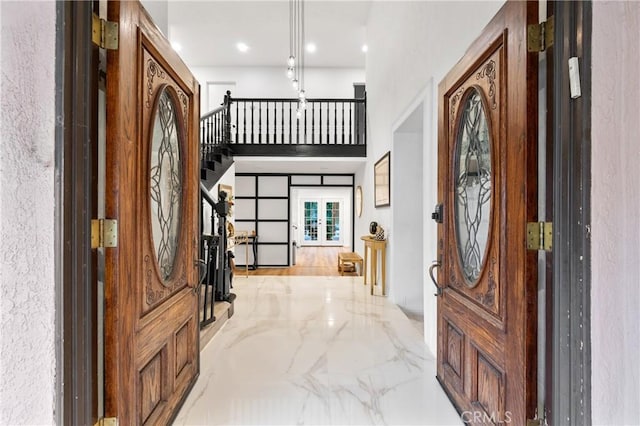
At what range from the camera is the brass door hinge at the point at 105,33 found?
1.18 m

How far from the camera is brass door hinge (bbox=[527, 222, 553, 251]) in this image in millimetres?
1151

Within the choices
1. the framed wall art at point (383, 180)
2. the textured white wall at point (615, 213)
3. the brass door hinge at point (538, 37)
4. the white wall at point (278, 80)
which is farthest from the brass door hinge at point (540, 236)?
the white wall at point (278, 80)

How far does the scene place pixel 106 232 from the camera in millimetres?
1210

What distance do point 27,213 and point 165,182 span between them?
2.47 feet

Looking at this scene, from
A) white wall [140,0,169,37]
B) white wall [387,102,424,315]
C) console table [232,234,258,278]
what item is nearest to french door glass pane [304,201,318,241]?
console table [232,234,258,278]

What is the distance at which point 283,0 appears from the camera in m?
5.46

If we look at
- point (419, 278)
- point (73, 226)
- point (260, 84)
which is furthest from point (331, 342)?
point (260, 84)

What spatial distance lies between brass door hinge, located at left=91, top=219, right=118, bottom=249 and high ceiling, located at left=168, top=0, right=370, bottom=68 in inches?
220

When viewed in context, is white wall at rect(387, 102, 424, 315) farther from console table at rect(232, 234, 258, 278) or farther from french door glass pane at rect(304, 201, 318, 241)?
french door glass pane at rect(304, 201, 318, 241)

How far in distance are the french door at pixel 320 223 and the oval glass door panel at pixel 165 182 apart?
11.2 metres

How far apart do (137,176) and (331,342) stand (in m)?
2.14

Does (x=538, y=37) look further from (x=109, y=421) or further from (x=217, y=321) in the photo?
(x=217, y=321)

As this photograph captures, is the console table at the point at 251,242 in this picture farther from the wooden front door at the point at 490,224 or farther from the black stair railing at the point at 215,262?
the wooden front door at the point at 490,224

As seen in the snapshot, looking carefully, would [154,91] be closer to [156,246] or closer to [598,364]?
[156,246]
